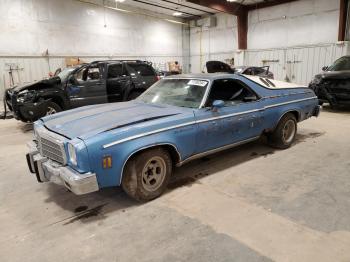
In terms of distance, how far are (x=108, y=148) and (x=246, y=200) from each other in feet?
5.54

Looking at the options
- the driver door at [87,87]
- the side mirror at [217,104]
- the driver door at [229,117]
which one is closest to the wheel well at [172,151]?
the driver door at [229,117]

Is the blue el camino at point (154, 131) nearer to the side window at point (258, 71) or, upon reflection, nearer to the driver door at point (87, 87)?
the driver door at point (87, 87)

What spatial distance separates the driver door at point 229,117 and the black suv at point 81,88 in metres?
4.45

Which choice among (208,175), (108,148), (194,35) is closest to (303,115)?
(208,175)

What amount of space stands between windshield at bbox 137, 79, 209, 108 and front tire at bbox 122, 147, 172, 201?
35.9 inches

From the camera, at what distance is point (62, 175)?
276cm

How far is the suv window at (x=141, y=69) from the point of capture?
843 cm

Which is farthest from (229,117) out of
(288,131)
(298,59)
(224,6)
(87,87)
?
(224,6)

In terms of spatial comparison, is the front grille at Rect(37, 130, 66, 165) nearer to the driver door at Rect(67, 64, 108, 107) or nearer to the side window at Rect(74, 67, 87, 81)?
the driver door at Rect(67, 64, 108, 107)

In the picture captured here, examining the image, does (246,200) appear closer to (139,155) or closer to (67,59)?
(139,155)

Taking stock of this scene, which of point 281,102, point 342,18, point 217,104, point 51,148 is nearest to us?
point 51,148

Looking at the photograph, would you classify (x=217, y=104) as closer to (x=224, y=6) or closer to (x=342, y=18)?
(x=342, y=18)

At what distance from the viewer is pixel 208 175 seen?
394 centimetres

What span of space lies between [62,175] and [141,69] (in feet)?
20.7
